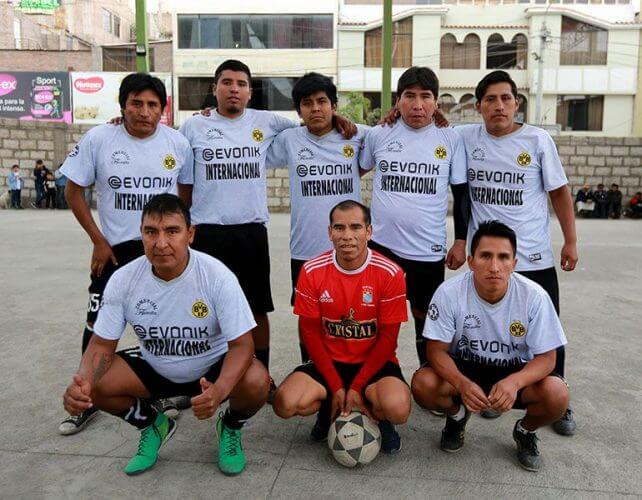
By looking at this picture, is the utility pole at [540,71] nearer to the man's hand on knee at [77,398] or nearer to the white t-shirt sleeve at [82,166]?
the white t-shirt sleeve at [82,166]

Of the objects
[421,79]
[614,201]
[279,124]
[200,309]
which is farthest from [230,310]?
[614,201]

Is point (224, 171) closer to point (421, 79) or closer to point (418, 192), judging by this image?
point (418, 192)

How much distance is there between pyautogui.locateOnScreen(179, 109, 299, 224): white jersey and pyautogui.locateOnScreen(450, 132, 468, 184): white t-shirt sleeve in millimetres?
1188

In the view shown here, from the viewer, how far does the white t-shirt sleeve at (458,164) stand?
11.7ft

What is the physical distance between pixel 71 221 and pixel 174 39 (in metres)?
18.8

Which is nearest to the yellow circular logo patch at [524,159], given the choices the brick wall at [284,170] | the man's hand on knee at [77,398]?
the man's hand on knee at [77,398]

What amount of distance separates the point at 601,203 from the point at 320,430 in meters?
16.6

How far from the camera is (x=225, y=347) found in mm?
2938

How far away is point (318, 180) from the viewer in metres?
3.68

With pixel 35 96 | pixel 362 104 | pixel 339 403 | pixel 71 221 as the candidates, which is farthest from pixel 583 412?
pixel 35 96

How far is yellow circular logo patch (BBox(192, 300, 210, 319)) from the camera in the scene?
280 centimetres

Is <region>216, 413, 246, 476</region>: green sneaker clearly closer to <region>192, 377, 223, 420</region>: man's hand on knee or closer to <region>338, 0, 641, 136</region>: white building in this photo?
<region>192, 377, 223, 420</region>: man's hand on knee

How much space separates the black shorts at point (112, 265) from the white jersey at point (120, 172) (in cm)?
4

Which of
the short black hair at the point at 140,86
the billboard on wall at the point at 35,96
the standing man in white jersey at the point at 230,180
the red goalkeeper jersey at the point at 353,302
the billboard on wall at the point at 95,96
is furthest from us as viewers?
the billboard on wall at the point at 95,96
